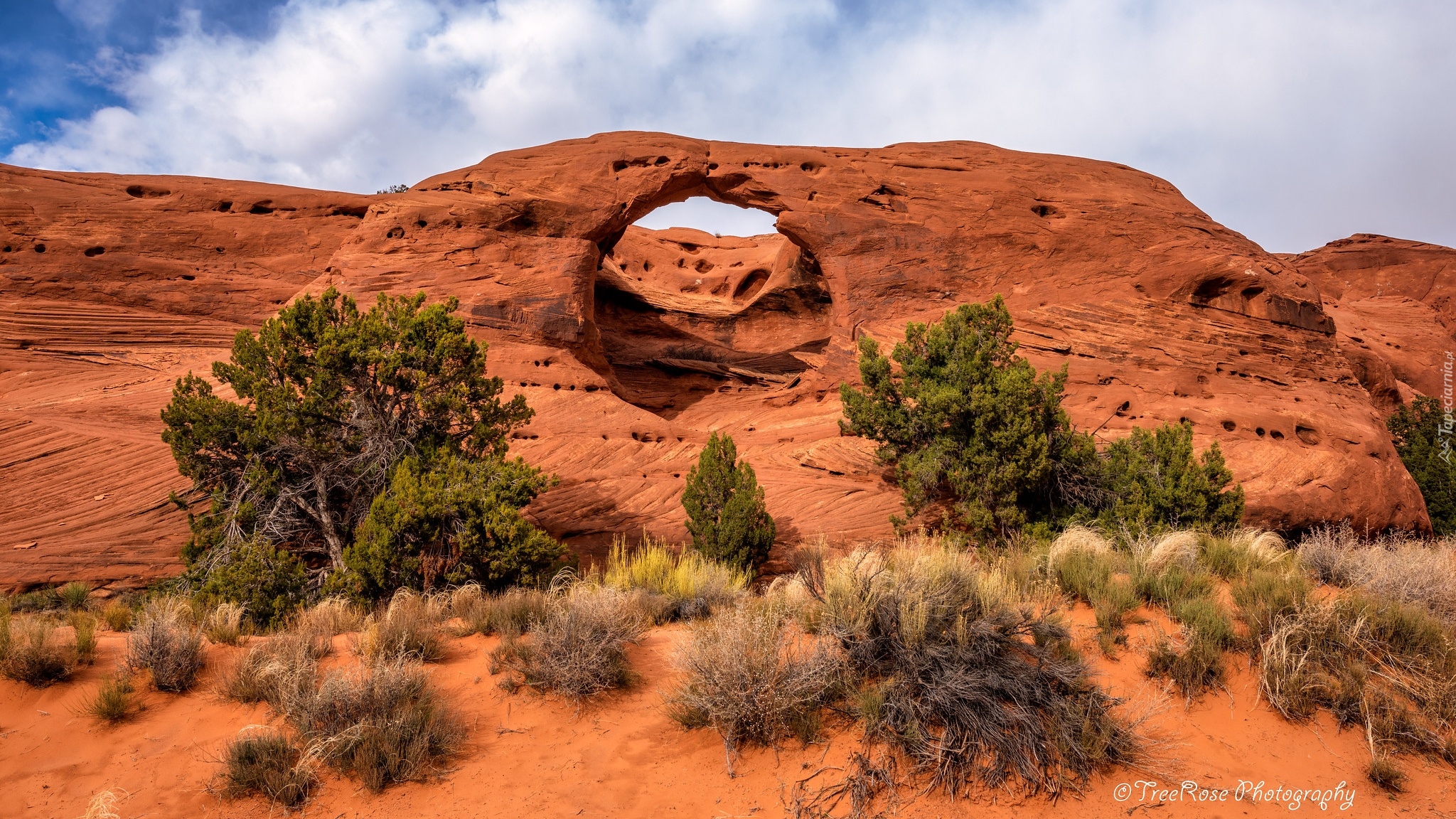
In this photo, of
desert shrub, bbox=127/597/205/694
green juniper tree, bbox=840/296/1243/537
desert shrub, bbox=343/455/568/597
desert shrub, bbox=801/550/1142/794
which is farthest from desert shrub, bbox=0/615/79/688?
green juniper tree, bbox=840/296/1243/537

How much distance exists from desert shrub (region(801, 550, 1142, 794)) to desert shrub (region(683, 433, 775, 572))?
4904 millimetres

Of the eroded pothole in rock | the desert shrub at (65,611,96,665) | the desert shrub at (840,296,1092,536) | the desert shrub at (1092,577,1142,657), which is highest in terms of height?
the eroded pothole in rock

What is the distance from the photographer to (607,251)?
20.5m

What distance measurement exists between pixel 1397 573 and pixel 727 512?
783 cm

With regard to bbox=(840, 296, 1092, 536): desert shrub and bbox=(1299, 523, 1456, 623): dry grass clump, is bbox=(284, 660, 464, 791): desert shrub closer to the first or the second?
bbox=(1299, 523, 1456, 623): dry grass clump

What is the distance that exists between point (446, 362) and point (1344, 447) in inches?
690

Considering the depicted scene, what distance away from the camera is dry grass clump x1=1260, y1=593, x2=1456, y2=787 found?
5.55m

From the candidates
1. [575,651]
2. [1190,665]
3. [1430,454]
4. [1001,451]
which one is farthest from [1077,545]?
[1430,454]

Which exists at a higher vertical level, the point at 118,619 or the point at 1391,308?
the point at 1391,308

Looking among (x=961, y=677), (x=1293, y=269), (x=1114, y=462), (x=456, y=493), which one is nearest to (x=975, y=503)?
(x=1114, y=462)

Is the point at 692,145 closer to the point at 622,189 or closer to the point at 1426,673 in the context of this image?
the point at 622,189

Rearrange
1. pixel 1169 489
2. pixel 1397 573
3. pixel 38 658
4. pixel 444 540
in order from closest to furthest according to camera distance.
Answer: pixel 38 658 < pixel 1397 573 < pixel 444 540 < pixel 1169 489

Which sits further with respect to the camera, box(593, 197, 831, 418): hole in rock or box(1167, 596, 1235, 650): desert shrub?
box(593, 197, 831, 418): hole in rock

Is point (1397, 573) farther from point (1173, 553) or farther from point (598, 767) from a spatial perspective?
point (598, 767)
